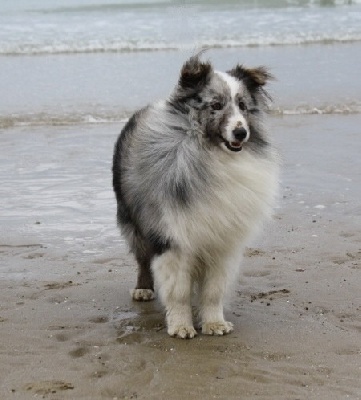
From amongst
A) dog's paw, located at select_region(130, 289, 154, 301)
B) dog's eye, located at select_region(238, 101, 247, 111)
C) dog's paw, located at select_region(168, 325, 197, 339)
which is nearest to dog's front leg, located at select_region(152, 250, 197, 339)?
dog's paw, located at select_region(168, 325, 197, 339)

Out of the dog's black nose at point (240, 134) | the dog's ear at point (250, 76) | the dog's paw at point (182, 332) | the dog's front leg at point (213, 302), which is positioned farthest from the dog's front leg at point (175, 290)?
the dog's ear at point (250, 76)

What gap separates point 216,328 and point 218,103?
53.2 inches

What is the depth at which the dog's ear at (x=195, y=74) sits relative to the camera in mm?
4574

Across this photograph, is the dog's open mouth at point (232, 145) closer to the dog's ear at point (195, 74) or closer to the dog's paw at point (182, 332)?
the dog's ear at point (195, 74)

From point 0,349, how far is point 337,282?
7.77 ft

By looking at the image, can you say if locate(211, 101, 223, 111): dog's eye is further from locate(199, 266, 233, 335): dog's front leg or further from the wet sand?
the wet sand

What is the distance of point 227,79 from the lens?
4.64 meters

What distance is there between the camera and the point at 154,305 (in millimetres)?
5496

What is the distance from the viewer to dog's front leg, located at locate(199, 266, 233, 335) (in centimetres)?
491

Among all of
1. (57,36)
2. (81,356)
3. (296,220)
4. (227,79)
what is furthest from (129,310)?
(57,36)

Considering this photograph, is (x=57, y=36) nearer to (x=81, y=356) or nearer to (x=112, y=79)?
(x=112, y=79)

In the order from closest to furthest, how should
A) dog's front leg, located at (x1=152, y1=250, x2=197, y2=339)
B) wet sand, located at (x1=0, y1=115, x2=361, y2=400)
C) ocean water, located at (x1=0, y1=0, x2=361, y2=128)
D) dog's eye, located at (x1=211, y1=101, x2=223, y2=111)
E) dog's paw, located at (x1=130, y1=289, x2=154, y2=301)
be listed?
wet sand, located at (x1=0, y1=115, x2=361, y2=400) < dog's eye, located at (x1=211, y1=101, x2=223, y2=111) < dog's front leg, located at (x1=152, y1=250, x2=197, y2=339) < dog's paw, located at (x1=130, y1=289, x2=154, y2=301) < ocean water, located at (x1=0, y1=0, x2=361, y2=128)

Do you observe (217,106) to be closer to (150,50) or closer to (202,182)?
(202,182)

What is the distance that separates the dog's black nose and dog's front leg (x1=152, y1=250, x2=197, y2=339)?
2.50 ft
